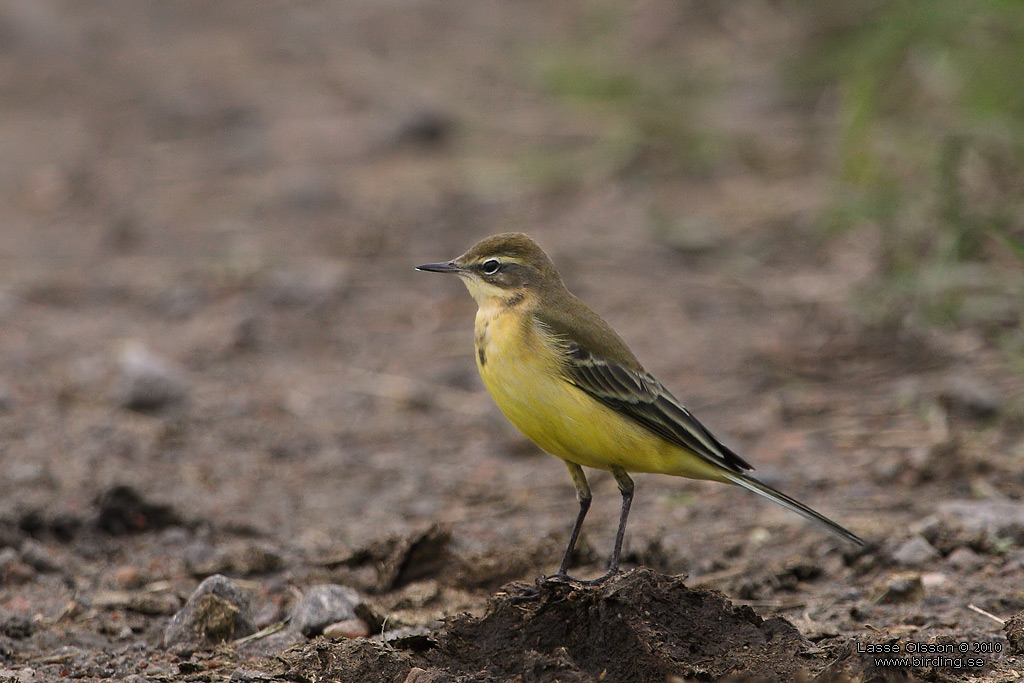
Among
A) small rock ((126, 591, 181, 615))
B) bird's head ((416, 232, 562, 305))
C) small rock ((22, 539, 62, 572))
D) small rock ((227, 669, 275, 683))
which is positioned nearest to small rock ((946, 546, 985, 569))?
bird's head ((416, 232, 562, 305))

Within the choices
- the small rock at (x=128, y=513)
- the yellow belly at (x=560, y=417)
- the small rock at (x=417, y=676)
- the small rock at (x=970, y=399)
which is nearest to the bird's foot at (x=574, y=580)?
the yellow belly at (x=560, y=417)

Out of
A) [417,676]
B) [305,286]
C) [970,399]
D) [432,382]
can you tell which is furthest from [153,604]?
[305,286]

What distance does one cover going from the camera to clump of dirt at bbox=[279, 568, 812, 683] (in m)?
4.16

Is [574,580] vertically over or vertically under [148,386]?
under

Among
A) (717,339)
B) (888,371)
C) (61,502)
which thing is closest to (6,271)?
(61,502)

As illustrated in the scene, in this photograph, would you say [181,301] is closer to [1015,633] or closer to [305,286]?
[305,286]

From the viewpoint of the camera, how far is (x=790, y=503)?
5.14 meters

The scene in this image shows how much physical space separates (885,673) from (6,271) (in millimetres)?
9203

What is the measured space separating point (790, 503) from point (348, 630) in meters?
1.86

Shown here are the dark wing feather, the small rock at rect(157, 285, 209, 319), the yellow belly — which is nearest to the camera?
the yellow belly

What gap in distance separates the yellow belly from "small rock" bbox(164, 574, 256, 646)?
1385 millimetres

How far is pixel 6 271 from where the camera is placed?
11000 millimetres

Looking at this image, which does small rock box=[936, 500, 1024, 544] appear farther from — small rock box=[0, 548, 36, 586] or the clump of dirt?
small rock box=[0, 548, 36, 586]

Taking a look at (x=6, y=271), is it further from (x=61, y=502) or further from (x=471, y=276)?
(x=471, y=276)
